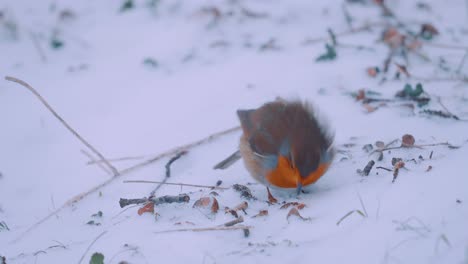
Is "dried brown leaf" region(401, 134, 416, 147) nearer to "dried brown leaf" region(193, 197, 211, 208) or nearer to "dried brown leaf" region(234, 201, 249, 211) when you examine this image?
"dried brown leaf" region(234, 201, 249, 211)

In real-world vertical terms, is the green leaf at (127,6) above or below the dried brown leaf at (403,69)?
above

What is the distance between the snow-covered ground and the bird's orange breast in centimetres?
14

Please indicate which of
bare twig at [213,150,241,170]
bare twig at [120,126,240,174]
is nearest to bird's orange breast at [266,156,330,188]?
bare twig at [213,150,241,170]

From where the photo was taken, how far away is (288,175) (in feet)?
11.6

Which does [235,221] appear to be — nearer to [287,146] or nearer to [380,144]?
[287,146]

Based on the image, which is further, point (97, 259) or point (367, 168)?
point (367, 168)

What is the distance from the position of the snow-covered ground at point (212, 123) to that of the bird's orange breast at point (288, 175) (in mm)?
143

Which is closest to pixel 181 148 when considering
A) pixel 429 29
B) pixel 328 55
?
pixel 328 55

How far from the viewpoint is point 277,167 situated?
3592 millimetres

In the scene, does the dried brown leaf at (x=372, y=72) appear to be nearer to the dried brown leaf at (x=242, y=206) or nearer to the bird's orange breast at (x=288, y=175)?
the bird's orange breast at (x=288, y=175)

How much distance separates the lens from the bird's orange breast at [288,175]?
3.46 meters

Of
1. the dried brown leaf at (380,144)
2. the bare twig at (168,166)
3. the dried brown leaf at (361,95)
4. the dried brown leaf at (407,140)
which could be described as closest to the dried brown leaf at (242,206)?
the bare twig at (168,166)

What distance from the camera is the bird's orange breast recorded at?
3465mm

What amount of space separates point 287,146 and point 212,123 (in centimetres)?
164
